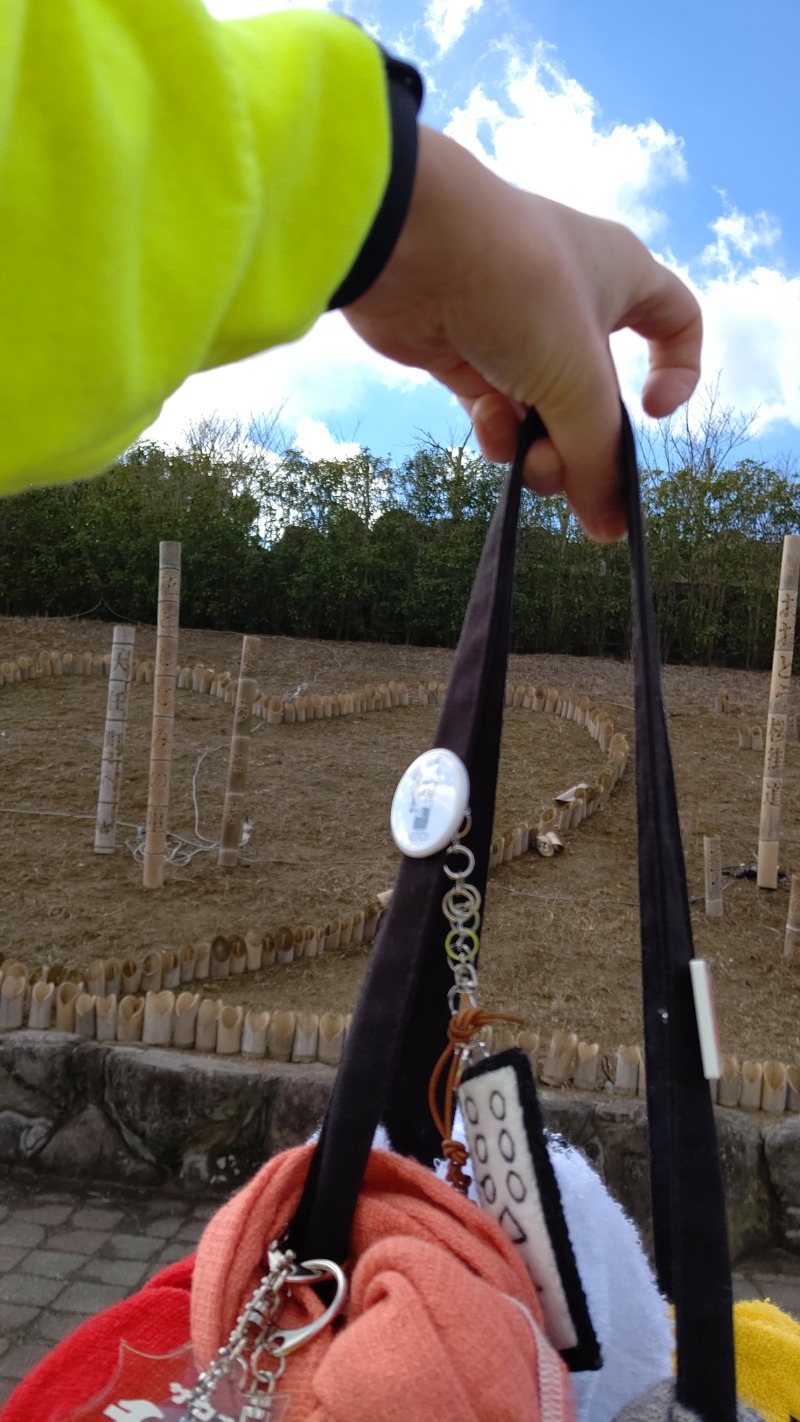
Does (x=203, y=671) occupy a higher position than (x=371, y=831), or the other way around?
(x=203, y=671)

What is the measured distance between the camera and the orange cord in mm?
815

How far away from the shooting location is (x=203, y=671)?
9.47 meters

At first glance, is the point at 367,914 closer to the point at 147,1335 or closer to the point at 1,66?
the point at 147,1335

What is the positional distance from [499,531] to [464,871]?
0.30m

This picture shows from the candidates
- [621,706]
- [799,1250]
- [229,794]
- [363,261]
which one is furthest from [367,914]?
[621,706]

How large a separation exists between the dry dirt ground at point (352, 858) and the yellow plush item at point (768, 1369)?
3.35 metres

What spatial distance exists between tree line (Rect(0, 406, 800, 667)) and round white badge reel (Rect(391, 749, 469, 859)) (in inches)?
480

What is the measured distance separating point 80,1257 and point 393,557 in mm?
11067

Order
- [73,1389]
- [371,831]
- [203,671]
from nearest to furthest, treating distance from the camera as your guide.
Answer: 1. [73,1389]
2. [371,831]
3. [203,671]

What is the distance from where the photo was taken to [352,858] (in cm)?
615

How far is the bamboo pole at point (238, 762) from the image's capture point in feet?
18.5

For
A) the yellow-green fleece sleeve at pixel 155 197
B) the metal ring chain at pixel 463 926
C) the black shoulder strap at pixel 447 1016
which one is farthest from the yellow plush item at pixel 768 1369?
the yellow-green fleece sleeve at pixel 155 197

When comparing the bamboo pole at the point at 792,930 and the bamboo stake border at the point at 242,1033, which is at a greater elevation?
the bamboo pole at the point at 792,930

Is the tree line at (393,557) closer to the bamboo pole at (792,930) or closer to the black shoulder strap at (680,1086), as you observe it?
the bamboo pole at (792,930)
